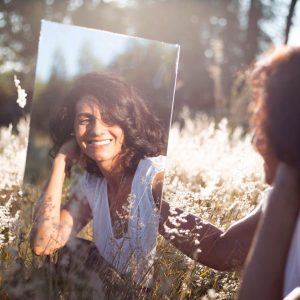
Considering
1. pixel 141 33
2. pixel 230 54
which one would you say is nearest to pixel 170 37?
pixel 141 33

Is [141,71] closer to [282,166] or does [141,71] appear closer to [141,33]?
[282,166]

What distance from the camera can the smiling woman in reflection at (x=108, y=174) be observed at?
231 centimetres

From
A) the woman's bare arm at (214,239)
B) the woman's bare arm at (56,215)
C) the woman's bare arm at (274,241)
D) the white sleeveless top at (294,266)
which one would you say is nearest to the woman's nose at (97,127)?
the woman's bare arm at (56,215)

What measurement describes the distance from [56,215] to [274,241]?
3.33 ft

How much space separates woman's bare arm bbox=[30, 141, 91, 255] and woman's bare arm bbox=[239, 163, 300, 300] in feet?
2.88

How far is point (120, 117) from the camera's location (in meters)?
2.37

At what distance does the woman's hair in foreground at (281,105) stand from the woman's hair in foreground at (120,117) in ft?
2.15

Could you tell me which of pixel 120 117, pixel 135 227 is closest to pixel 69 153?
pixel 120 117

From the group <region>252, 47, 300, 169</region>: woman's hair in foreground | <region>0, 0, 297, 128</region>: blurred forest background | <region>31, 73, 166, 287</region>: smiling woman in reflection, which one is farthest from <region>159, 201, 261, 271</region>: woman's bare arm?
<region>0, 0, 297, 128</region>: blurred forest background

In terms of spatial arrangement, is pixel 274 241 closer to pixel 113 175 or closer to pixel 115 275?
pixel 115 275

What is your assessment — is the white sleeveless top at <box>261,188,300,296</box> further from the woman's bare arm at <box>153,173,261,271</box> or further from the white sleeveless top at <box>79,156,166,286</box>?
the white sleeveless top at <box>79,156,166,286</box>

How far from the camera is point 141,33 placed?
21828mm

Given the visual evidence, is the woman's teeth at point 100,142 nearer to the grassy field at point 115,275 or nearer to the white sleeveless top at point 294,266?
the grassy field at point 115,275

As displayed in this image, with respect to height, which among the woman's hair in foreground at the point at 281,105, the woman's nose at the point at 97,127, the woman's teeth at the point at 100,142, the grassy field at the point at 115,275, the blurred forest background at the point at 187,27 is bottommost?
the grassy field at the point at 115,275
